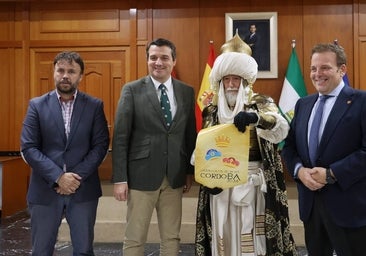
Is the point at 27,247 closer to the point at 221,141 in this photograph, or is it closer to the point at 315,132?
the point at 221,141

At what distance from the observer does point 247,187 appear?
7.32ft

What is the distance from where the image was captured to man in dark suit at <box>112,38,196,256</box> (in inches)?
93.7

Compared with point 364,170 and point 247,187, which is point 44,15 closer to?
point 247,187

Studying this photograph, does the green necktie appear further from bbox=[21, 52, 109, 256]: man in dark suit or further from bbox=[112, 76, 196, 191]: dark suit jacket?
bbox=[21, 52, 109, 256]: man in dark suit

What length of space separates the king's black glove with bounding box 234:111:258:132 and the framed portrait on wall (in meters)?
2.93

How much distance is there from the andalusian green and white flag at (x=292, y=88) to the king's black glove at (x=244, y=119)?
274cm

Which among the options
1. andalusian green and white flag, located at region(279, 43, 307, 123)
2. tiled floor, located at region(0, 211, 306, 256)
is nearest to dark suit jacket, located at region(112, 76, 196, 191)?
tiled floor, located at region(0, 211, 306, 256)

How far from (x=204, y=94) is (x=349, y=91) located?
9.25 ft

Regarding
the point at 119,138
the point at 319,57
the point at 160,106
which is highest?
the point at 319,57

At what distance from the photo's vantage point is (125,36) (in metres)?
5.21

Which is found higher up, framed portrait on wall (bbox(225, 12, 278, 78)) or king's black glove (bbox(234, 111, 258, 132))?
framed portrait on wall (bbox(225, 12, 278, 78))

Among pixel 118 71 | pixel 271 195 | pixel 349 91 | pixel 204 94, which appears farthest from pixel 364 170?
pixel 118 71

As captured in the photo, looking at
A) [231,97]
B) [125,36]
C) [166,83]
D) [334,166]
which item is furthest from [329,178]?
[125,36]

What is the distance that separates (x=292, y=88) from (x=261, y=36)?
2.25 ft
